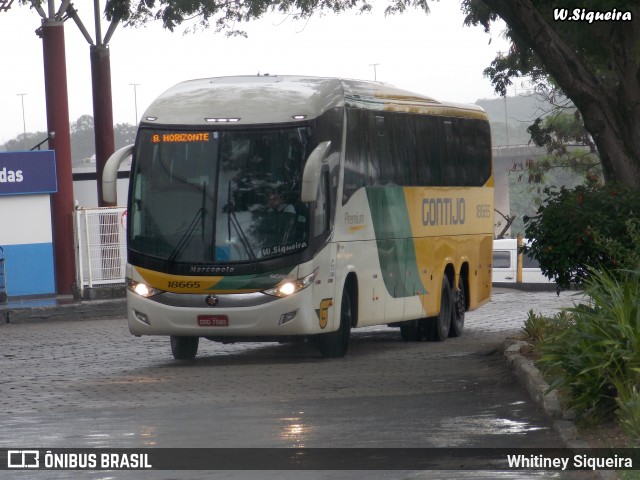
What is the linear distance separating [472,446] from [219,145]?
8.09 meters

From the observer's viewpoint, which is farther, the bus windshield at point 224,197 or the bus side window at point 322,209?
the bus side window at point 322,209

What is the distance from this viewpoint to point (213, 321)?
16719mm

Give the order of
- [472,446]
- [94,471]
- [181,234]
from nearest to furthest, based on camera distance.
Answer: [94,471] < [472,446] < [181,234]

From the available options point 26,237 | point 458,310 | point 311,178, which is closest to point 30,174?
point 26,237

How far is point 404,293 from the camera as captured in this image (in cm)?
1994

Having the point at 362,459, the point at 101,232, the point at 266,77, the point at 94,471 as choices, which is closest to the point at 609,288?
the point at 362,459

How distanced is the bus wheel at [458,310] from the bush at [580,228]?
19.0 ft

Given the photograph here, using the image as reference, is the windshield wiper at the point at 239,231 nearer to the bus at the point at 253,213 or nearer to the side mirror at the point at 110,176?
the bus at the point at 253,213

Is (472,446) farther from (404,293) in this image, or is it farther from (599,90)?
(404,293)

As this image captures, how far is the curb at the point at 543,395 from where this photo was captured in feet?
31.1

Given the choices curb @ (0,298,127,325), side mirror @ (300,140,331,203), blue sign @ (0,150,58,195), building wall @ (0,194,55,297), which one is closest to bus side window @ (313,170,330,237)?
side mirror @ (300,140,331,203)

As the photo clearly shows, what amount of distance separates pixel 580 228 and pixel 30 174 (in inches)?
694

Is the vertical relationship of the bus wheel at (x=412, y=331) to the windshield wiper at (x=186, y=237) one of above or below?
below

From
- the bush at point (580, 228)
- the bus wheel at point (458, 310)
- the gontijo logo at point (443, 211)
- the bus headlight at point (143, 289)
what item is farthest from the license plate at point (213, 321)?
the bus wheel at point (458, 310)
